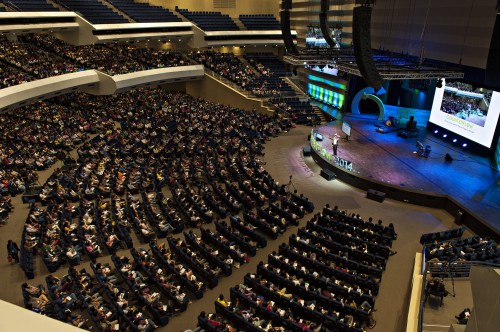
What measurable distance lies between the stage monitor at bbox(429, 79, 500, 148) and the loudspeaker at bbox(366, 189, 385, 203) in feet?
23.1

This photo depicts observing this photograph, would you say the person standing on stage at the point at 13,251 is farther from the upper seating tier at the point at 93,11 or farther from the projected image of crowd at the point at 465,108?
the upper seating tier at the point at 93,11

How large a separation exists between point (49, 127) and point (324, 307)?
20261 mm

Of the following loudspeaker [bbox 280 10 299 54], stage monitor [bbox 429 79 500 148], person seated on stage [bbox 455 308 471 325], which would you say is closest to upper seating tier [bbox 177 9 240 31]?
loudspeaker [bbox 280 10 299 54]

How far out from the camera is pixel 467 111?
66.3 feet

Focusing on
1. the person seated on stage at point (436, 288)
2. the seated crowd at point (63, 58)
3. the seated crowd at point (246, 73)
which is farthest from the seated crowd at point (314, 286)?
the seated crowd at point (63, 58)

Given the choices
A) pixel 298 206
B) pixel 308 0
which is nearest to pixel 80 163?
pixel 298 206

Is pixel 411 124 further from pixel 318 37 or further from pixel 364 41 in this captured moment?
pixel 318 37

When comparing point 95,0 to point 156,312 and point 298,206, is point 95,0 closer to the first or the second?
point 298,206

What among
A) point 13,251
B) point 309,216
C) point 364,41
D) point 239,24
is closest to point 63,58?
point 239,24

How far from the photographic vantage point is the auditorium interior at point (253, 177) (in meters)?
10.0

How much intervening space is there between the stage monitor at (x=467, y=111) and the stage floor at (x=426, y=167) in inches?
41.9

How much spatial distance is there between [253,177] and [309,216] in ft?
12.4

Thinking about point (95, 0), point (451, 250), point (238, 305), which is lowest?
point (238, 305)

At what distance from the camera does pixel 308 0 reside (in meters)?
35.8
